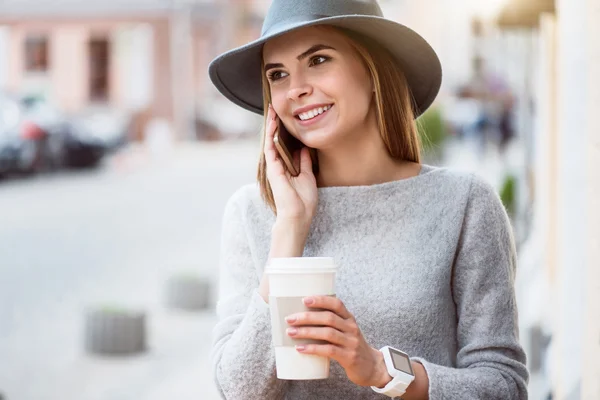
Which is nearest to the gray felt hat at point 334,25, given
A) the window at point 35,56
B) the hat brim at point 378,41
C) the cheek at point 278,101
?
the hat brim at point 378,41

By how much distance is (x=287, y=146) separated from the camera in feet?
8.48

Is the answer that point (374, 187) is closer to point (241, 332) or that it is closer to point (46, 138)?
→ point (241, 332)

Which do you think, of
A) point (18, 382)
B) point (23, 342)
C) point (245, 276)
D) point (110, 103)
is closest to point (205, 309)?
point (23, 342)

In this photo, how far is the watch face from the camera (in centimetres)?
209

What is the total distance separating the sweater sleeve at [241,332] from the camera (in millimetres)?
2227

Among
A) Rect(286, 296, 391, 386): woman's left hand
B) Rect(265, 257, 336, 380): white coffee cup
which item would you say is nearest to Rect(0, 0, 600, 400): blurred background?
Rect(286, 296, 391, 386): woman's left hand

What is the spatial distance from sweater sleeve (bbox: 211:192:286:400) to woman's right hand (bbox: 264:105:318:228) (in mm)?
154

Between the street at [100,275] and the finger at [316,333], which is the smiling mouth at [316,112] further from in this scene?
the street at [100,275]

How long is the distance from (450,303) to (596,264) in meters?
0.41

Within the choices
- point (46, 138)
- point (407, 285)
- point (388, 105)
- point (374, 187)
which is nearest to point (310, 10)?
point (388, 105)

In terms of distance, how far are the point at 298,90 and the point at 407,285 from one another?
1.75 ft

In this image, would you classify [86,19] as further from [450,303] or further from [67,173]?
[450,303]

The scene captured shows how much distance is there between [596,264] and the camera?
251 centimetres

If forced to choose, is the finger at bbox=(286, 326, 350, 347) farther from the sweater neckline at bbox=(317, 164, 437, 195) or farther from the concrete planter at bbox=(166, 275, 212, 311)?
the concrete planter at bbox=(166, 275, 212, 311)
